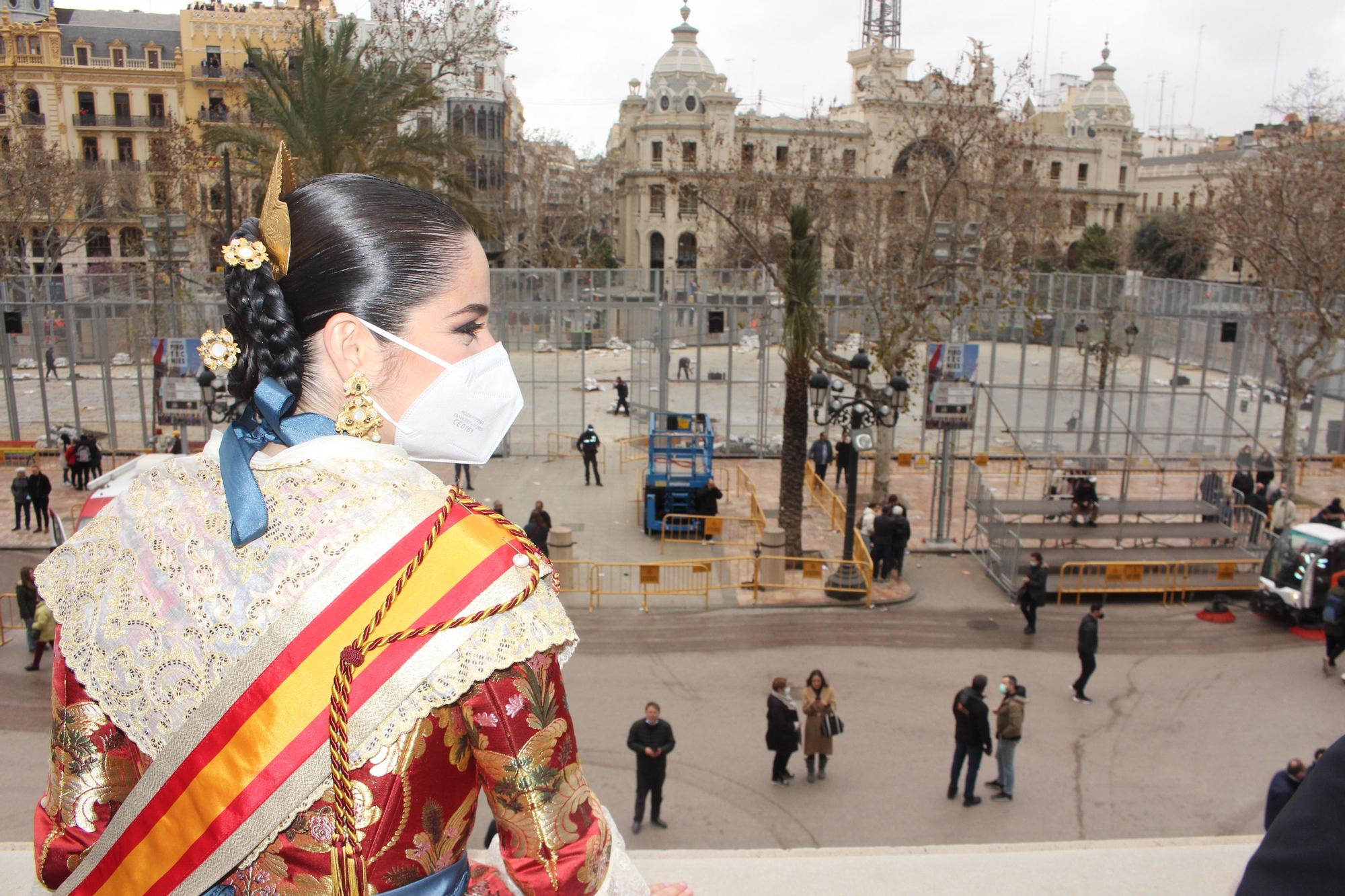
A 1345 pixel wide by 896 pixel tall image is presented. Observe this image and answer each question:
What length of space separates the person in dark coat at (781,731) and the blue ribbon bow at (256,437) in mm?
7613

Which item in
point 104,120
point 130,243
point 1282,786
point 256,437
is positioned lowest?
point 1282,786

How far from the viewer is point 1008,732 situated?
28.8ft

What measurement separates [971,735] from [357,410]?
26.0ft

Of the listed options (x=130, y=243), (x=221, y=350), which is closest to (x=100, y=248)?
(x=130, y=243)

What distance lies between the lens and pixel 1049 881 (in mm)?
3959

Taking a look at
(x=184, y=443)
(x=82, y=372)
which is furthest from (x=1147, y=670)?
(x=82, y=372)

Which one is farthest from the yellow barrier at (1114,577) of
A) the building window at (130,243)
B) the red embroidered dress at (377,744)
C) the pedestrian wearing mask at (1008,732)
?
the building window at (130,243)

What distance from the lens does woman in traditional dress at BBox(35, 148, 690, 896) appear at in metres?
1.58

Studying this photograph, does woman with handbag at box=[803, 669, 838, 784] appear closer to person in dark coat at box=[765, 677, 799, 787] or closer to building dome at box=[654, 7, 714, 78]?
person in dark coat at box=[765, 677, 799, 787]

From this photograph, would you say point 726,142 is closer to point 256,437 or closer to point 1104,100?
point 1104,100

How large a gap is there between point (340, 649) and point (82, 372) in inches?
1059

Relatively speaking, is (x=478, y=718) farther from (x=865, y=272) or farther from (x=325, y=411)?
(x=865, y=272)

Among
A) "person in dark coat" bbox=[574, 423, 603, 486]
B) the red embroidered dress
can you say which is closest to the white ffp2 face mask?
the red embroidered dress

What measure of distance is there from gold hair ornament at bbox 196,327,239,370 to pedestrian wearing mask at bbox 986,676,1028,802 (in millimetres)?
8260
